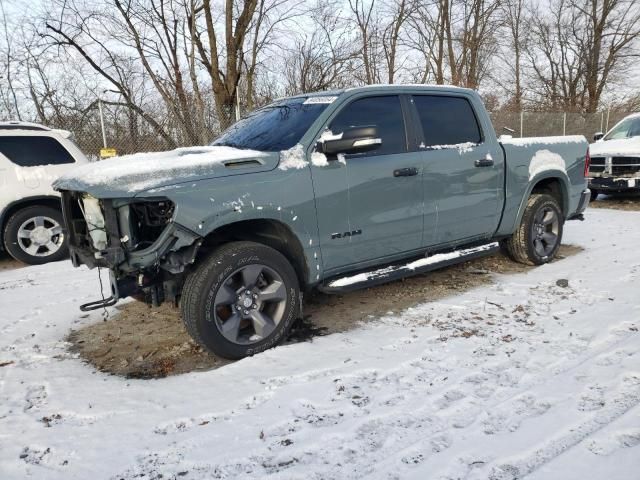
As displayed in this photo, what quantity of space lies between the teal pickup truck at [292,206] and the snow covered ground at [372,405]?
461 mm

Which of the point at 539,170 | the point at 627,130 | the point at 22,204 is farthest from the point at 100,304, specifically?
the point at 627,130

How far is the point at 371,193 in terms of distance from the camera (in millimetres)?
3840

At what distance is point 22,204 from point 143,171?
15.5 feet

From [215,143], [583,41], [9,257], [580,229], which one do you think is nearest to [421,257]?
[215,143]

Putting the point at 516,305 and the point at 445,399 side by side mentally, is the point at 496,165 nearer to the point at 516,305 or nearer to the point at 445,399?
→ the point at 516,305

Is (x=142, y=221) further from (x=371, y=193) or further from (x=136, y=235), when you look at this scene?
(x=371, y=193)

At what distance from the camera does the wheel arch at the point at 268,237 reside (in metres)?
3.46

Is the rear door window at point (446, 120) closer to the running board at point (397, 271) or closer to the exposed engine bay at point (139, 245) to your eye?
the running board at point (397, 271)

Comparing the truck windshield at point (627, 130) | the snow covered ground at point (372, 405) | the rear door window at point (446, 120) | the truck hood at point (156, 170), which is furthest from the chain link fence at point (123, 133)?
the truck hood at point (156, 170)

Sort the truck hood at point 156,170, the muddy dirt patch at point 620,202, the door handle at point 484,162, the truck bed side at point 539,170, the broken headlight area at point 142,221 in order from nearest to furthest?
the truck hood at point 156,170, the broken headlight area at point 142,221, the door handle at point 484,162, the truck bed side at point 539,170, the muddy dirt patch at point 620,202

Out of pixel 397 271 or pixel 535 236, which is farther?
pixel 535 236

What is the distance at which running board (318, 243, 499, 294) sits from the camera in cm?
381

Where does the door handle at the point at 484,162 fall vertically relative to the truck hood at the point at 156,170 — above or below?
below

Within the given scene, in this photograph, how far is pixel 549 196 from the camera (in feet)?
18.0
